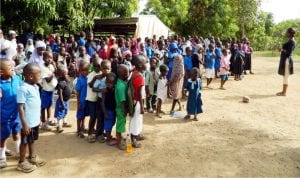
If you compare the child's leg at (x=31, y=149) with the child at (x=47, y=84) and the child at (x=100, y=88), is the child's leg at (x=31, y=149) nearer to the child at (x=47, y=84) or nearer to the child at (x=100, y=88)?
the child at (x=100, y=88)

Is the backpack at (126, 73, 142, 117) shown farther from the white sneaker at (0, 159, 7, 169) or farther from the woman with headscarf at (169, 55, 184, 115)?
the woman with headscarf at (169, 55, 184, 115)

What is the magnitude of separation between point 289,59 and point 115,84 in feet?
19.6

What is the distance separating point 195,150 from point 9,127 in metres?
2.65

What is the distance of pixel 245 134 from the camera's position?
19.2ft

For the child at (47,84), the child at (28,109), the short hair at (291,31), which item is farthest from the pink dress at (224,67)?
the child at (28,109)

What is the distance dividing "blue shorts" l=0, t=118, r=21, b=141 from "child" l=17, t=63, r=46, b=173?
9.1 inches

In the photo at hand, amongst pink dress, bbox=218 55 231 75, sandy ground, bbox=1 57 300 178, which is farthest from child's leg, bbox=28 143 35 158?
pink dress, bbox=218 55 231 75

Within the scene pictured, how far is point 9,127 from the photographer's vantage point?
168 inches

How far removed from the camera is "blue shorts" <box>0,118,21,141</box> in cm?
422

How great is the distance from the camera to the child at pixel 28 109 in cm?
403

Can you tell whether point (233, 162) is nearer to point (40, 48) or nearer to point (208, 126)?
point (208, 126)

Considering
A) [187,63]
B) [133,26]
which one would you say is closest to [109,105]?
[187,63]

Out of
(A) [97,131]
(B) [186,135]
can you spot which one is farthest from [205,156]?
(A) [97,131]

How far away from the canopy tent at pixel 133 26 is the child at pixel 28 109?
1074 cm
